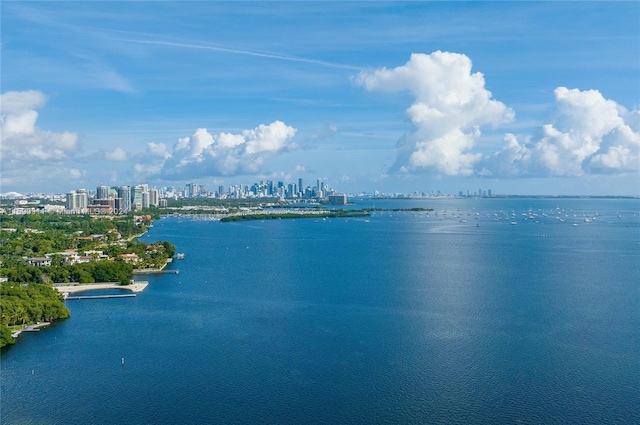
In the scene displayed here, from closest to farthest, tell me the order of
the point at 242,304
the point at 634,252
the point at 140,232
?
the point at 242,304, the point at 634,252, the point at 140,232

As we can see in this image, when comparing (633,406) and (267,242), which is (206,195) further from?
(633,406)

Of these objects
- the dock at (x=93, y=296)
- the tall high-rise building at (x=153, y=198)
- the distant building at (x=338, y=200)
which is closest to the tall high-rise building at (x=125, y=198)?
the tall high-rise building at (x=153, y=198)

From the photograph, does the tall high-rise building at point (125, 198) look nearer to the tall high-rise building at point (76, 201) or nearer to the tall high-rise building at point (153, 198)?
the tall high-rise building at point (76, 201)

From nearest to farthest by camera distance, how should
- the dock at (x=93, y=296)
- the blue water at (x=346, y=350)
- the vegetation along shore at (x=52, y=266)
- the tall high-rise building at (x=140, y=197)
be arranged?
the blue water at (x=346, y=350) → the vegetation along shore at (x=52, y=266) → the dock at (x=93, y=296) → the tall high-rise building at (x=140, y=197)

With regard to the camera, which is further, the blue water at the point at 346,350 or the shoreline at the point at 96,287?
the shoreline at the point at 96,287

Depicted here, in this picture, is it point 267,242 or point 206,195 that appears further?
point 206,195

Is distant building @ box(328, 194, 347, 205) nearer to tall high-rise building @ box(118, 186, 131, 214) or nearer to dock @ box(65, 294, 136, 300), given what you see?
tall high-rise building @ box(118, 186, 131, 214)

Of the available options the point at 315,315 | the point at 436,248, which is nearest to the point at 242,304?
the point at 315,315

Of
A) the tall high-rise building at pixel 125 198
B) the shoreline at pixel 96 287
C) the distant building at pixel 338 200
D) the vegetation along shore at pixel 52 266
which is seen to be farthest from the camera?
the distant building at pixel 338 200

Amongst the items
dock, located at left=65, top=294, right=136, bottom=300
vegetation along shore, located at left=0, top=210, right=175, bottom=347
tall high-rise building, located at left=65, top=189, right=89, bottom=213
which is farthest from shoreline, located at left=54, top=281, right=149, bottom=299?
tall high-rise building, located at left=65, top=189, right=89, bottom=213
